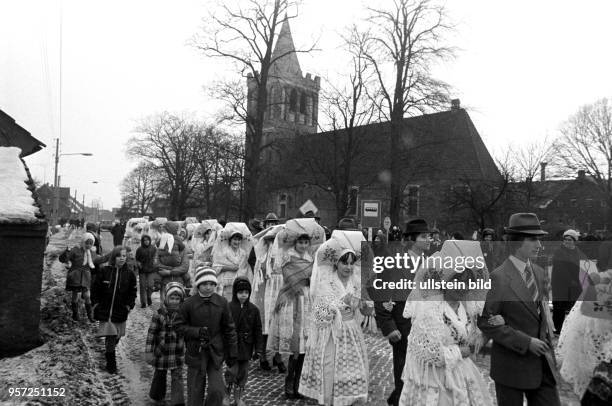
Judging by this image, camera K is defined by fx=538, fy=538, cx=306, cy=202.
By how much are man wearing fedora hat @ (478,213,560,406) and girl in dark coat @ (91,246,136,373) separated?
5289 millimetres

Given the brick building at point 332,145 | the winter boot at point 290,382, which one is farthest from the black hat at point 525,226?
the brick building at point 332,145

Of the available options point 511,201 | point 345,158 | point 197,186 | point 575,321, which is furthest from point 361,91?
point 197,186

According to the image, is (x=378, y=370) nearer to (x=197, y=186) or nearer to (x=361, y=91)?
(x=361, y=91)

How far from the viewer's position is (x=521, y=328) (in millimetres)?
4160

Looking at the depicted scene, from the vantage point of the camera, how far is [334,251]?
18.7 feet

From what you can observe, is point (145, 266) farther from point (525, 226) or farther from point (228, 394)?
point (525, 226)

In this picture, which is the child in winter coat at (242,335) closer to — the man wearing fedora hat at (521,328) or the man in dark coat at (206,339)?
the man in dark coat at (206,339)

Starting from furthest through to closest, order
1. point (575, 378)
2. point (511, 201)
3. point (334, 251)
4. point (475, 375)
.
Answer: point (511, 201) → point (334, 251) → point (575, 378) → point (475, 375)

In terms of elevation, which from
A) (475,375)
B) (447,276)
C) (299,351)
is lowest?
(299,351)

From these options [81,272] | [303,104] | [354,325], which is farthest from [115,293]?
[303,104]

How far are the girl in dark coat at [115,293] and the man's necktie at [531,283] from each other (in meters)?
5.56

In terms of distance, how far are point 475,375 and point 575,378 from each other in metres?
1.72

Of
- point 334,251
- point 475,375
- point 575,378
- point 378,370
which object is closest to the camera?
point 475,375

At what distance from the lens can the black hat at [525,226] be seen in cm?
430
